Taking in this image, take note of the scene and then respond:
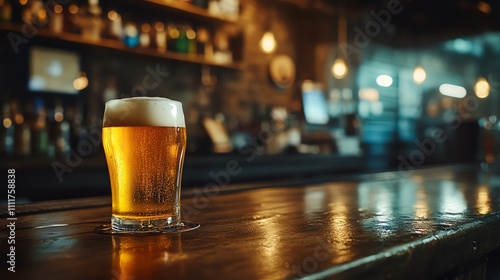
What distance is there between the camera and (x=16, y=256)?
569 millimetres

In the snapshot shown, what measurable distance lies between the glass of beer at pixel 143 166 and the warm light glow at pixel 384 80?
685 centimetres

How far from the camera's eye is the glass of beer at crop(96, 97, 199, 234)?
2.49 ft

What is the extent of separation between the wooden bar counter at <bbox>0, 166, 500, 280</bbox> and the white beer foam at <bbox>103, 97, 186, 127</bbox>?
0.61ft

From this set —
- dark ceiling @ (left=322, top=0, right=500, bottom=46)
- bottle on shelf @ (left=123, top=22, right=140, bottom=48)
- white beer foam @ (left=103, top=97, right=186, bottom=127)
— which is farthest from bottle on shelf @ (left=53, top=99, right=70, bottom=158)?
dark ceiling @ (left=322, top=0, right=500, bottom=46)

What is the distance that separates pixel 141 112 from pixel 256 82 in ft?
15.7

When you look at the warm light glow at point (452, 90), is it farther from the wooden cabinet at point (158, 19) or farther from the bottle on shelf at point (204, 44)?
the bottle on shelf at point (204, 44)

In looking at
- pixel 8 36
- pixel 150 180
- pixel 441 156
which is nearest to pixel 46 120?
pixel 8 36

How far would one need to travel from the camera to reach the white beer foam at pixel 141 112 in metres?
0.79

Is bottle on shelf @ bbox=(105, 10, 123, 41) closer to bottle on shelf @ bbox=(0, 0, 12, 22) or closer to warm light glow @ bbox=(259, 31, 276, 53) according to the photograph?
bottle on shelf @ bbox=(0, 0, 12, 22)

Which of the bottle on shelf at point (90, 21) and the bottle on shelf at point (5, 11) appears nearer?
the bottle on shelf at point (5, 11)

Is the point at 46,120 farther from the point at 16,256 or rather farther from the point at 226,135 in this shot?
the point at 16,256

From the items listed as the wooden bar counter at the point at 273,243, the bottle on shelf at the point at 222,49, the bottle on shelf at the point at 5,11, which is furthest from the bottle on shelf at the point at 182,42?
the wooden bar counter at the point at 273,243

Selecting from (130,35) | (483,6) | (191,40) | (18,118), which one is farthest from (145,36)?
(483,6)

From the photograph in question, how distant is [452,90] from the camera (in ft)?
28.0
